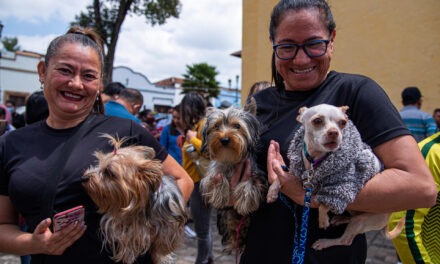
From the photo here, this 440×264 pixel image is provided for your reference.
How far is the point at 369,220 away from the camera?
174 centimetres

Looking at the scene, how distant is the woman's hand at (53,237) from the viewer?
1.74 metres

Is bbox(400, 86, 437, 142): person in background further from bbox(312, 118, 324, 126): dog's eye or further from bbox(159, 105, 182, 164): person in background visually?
bbox(312, 118, 324, 126): dog's eye

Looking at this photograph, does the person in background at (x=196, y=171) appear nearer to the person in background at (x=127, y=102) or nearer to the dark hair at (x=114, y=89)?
the person in background at (x=127, y=102)

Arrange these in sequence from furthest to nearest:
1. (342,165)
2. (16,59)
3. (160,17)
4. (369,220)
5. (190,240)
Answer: (16,59), (160,17), (190,240), (369,220), (342,165)

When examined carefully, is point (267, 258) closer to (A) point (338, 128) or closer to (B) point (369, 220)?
(B) point (369, 220)

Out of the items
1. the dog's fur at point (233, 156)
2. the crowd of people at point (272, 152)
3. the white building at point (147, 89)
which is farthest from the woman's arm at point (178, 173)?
the white building at point (147, 89)

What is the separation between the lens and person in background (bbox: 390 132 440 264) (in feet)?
6.58

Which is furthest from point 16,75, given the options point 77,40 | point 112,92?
point 77,40

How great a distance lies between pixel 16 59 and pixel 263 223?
39.2m

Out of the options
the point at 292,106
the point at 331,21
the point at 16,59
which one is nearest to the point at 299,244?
the point at 292,106

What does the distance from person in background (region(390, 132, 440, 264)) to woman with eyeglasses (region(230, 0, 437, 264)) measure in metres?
0.49

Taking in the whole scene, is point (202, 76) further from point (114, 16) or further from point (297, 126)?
point (297, 126)

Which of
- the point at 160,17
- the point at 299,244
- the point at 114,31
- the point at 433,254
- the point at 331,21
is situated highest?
the point at 160,17

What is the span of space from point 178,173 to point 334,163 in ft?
3.78
